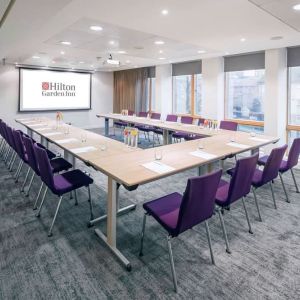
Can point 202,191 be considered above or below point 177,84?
below

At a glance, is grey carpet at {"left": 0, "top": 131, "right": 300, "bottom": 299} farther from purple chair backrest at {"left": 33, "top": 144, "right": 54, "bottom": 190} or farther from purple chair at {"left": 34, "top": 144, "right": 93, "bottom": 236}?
purple chair backrest at {"left": 33, "top": 144, "right": 54, "bottom": 190}

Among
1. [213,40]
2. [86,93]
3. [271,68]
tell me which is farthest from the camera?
[86,93]

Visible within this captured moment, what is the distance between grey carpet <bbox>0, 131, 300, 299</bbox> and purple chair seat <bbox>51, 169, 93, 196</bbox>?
0.45 meters

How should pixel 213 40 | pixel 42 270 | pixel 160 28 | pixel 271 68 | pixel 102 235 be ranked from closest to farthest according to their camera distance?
pixel 42 270 < pixel 102 235 < pixel 160 28 < pixel 213 40 < pixel 271 68

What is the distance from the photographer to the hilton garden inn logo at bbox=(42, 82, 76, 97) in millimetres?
9633

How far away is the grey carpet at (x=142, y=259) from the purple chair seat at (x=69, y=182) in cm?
45

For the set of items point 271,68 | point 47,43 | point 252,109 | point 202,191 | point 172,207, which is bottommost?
point 172,207

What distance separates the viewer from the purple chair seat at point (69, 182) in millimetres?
2693

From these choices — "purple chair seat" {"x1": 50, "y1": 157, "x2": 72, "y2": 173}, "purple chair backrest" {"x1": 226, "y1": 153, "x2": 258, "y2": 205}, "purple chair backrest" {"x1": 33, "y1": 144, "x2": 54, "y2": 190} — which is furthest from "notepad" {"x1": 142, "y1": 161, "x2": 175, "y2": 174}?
"purple chair seat" {"x1": 50, "y1": 157, "x2": 72, "y2": 173}

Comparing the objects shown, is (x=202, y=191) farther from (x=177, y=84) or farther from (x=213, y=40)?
(x=177, y=84)

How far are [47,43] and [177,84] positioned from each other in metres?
4.80

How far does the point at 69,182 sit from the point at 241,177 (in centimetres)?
182

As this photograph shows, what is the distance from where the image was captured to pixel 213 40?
16.3 ft

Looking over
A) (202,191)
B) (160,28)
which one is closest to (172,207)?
(202,191)
